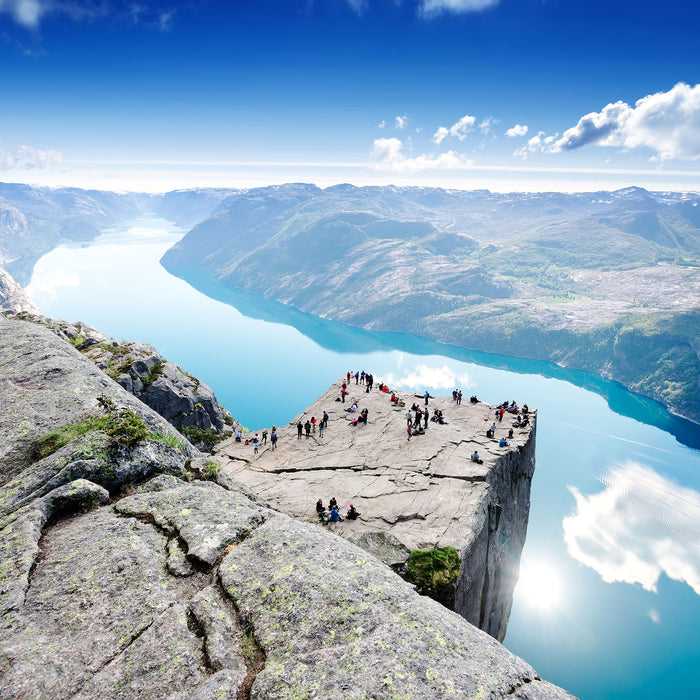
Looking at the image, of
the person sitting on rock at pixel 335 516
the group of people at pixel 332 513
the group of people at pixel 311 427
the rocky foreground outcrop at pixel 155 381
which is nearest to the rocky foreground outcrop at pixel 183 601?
the person sitting on rock at pixel 335 516

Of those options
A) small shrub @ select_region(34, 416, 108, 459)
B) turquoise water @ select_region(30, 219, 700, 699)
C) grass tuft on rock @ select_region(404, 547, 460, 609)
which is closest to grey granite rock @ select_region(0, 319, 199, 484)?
small shrub @ select_region(34, 416, 108, 459)

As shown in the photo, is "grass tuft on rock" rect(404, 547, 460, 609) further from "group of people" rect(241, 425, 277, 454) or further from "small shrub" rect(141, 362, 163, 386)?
"small shrub" rect(141, 362, 163, 386)

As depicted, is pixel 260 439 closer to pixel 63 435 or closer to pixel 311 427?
pixel 311 427

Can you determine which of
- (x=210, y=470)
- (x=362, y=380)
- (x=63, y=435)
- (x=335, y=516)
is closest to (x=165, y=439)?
(x=210, y=470)

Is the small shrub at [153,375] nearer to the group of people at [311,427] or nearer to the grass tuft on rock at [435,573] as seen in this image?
the group of people at [311,427]

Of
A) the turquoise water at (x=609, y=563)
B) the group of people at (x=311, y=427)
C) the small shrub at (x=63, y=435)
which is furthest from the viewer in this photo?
the turquoise water at (x=609, y=563)

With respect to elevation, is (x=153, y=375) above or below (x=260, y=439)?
above
